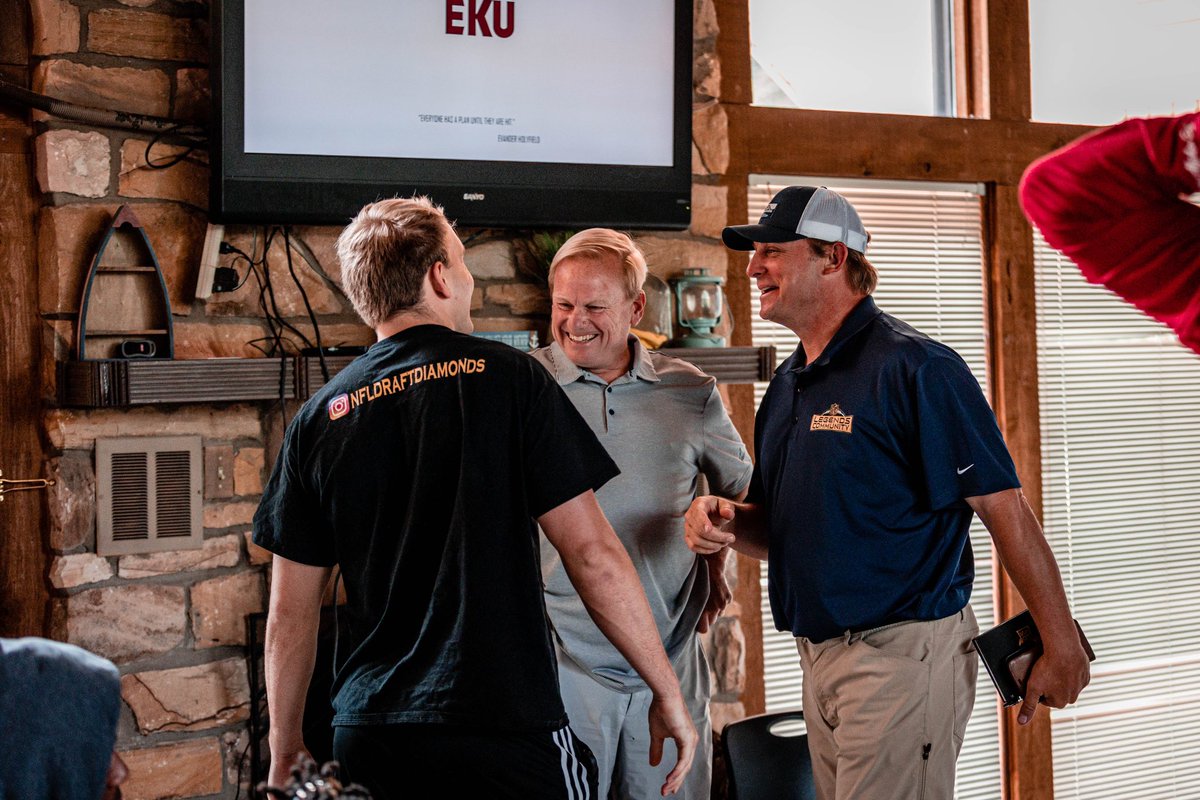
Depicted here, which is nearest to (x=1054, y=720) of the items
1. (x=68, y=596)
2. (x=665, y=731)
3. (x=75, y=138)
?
(x=665, y=731)

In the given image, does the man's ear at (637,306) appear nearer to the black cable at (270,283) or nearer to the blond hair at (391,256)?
the blond hair at (391,256)

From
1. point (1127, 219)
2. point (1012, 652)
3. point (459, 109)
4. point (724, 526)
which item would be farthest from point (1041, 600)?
point (459, 109)

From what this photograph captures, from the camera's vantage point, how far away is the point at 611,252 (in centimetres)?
256

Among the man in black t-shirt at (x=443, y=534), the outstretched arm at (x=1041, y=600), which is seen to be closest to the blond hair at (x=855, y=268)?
the outstretched arm at (x=1041, y=600)

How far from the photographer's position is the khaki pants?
82.9 inches

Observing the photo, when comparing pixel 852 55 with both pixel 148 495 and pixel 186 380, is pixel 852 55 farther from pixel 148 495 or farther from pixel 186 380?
pixel 148 495

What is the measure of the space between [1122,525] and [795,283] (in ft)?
7.44

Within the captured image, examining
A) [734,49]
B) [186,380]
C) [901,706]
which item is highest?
[734,49]

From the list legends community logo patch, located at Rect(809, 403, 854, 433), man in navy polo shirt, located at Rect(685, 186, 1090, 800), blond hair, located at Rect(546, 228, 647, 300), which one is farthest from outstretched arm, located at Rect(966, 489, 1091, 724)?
blond hair, located at Rect(546, 228, 647, 300)

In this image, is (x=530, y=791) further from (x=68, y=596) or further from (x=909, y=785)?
(x=68, y=596)

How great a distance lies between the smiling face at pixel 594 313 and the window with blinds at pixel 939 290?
3.84 ft

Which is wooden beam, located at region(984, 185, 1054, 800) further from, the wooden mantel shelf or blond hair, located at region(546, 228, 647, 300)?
the wooden mantel shelf

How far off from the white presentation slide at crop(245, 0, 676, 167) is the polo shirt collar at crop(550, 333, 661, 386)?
72 cm

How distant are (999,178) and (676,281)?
1.32 m
